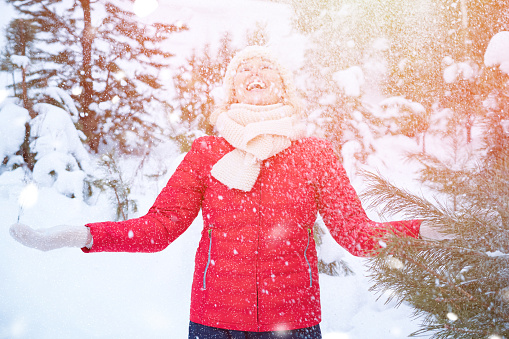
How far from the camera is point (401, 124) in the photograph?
358cm

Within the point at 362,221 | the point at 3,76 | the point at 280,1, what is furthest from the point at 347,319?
the point at 3,76

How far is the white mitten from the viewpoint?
1.12 meters

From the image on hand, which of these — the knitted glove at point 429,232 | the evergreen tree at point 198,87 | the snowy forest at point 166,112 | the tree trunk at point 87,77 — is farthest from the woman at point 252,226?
the tree trunk at point 87,77

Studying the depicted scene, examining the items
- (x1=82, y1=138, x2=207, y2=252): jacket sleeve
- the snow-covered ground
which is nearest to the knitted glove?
(x1=82, y1=138, x2=207, y2=252): jacket sleeve

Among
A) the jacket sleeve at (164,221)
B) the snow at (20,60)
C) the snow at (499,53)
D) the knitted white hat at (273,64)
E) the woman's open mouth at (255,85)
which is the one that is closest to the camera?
the jacket sleeve at (164,221)

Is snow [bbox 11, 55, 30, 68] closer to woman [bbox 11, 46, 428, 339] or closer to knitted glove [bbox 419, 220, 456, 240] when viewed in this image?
woman [bbox 11, 46, 428, 339]

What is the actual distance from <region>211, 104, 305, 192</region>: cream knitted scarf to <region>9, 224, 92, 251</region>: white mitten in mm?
577

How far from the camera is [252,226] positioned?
1396 millimetres

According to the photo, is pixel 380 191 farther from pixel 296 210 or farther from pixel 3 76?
pixel 3 76

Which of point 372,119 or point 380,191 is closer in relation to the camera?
point 380,191

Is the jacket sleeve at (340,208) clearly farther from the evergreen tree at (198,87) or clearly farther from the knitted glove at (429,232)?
the evergreen tree at (198,87)

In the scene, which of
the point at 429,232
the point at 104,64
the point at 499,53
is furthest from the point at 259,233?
the point at 104,64

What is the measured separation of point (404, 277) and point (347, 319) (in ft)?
7.15

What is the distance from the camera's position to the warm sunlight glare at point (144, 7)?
3572 millimetres
